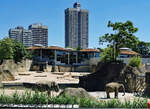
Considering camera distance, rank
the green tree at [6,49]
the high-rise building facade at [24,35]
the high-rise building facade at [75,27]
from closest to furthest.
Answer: the green tree at [6,49] → the high-rise building facade at [75,27] → the high-rise building facade at [24,35]

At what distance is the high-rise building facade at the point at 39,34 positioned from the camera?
15293cm

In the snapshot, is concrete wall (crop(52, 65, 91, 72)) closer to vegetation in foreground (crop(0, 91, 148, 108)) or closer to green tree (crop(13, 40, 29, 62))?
green tree (crop(13, 40, 29, 62))

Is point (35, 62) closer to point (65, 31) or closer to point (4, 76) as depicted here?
point (4, 76)

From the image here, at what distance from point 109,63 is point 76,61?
35.2 m

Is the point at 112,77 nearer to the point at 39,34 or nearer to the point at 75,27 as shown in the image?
the point at 75,27

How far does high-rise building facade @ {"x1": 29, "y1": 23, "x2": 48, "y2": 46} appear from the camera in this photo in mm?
152925

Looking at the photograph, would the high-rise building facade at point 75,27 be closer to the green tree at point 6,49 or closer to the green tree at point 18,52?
the green tree at point 18,52

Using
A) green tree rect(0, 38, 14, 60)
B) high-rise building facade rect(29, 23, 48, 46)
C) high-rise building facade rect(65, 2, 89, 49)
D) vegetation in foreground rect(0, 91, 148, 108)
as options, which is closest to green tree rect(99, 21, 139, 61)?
vegetation in foreground rect(0, 91, 148, 108)

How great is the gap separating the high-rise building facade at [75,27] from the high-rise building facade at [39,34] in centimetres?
2087

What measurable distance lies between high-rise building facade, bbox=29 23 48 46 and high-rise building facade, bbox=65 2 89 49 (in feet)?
68.5

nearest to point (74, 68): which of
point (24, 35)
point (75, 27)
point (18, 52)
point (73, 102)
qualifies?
point (18, 52)

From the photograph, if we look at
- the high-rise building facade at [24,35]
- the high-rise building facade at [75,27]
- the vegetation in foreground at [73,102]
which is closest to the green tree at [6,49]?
the vegetation in foreground at [73,102]

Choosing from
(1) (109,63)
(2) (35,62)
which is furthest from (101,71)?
(2) (35,62)

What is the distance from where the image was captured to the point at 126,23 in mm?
19297
